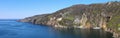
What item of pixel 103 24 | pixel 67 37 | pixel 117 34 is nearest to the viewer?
pixel 117 34

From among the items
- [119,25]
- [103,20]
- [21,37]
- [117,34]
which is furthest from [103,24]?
[21,37]

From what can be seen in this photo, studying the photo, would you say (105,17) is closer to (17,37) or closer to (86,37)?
(86,37)

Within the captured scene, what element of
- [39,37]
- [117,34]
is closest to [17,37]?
[39,37]

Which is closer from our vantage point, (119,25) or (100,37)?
(100,37)

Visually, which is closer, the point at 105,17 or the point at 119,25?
the point at 119,25

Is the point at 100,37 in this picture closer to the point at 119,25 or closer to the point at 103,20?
the point at 119,25

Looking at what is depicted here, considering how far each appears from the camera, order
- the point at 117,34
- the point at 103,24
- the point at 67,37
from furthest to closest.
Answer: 1. the point at 103,24
2. the point at 67,37
3. the point at 117,34

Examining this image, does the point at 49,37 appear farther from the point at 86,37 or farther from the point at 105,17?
the point at 105,17
